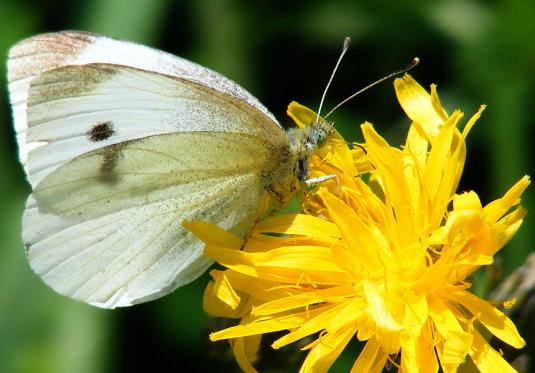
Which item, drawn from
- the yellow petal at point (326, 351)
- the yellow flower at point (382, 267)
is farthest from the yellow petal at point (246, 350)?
the yellow petal at point (326, 351)

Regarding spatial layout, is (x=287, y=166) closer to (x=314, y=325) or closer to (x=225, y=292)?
(x=225, y=292)

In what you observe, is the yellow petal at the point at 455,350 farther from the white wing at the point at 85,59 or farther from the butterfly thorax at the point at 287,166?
the white wing at the point at 85,59

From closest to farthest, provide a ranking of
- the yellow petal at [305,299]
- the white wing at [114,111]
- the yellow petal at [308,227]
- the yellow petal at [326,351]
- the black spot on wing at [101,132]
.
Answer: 1. the yellow petal at [326,351]
2. the yellow petal at [305,299]
3. the yellow petal at [308,227]
4. the white wing at [114,111]
5. the black spot on wing at [101,132]

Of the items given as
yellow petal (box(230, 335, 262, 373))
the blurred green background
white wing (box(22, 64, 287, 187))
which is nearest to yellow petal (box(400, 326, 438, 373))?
yellow petal (box(230, 335, 262, 373))

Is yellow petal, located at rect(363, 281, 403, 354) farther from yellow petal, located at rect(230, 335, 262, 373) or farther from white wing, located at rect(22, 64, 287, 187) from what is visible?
white wing, located at rect(22, 64, 287, 187)

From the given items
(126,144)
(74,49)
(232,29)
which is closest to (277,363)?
(126,144)
